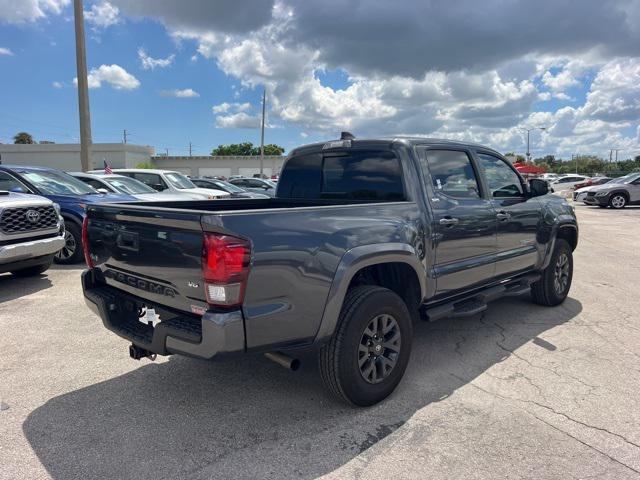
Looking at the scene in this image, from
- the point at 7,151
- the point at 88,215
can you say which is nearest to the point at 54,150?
the point at 7,151

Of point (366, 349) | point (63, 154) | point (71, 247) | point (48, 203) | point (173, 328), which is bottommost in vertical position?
point (71, 247)

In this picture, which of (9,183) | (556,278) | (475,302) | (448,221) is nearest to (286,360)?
(448,221)

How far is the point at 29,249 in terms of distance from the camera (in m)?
6.36

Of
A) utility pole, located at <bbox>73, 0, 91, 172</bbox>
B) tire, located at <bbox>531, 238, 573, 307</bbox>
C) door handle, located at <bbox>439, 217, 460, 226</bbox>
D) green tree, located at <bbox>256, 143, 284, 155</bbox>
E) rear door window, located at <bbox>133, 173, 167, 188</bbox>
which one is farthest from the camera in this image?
green tree, located at <bbox>256, 143, 284, 155</bbox>

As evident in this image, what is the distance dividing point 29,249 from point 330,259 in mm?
5183

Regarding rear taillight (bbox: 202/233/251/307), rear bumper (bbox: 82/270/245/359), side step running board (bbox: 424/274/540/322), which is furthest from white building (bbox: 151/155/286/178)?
rear taillight (bbox: 202/233/251/307)

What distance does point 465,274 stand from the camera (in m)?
4.30

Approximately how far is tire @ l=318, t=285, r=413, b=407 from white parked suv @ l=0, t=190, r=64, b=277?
5.03m

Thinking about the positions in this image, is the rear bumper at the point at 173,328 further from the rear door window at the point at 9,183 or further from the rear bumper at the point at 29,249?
the rear door window at the point at 9,183

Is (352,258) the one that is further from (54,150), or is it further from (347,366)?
(54,150)

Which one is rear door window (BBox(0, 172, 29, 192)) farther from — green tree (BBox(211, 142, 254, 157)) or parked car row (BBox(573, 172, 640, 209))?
green tree (BBox(211, 142, 254, 157))

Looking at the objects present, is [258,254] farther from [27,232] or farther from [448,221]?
[27,232]

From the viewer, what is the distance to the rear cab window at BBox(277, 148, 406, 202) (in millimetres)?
4031

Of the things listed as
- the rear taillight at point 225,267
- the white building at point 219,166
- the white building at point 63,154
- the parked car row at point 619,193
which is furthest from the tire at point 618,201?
the white building at point 63,154
